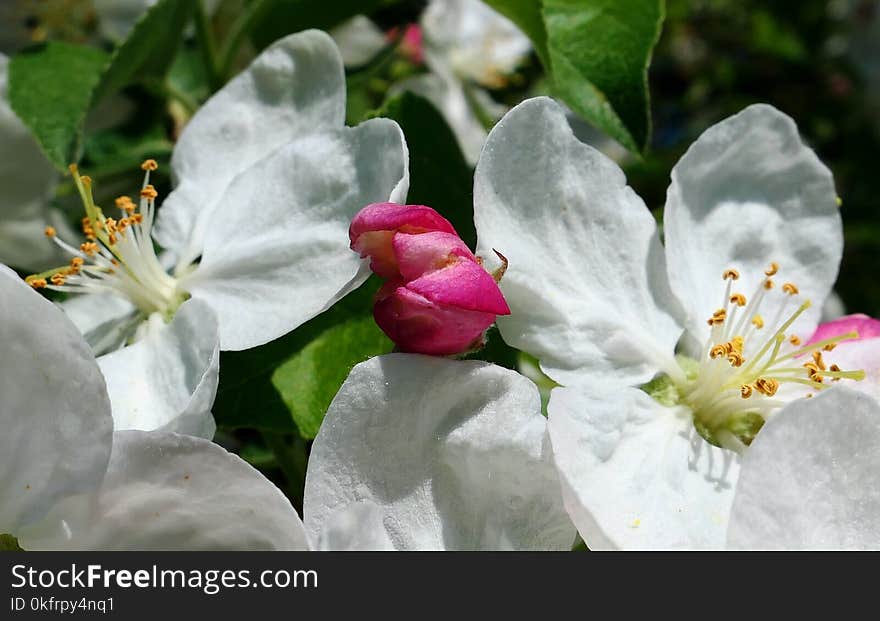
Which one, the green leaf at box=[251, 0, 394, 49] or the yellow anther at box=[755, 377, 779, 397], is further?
the green leaf at box=[251, 0, 394, 49]

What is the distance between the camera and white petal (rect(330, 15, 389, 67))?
149 cm

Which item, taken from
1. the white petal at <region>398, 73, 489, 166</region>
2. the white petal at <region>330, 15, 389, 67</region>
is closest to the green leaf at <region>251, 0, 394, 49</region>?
the white petal at <region>330, 15, 389, 67</region>

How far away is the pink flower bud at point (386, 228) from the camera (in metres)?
0.76

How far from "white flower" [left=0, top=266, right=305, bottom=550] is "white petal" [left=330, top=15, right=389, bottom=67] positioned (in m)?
0.86

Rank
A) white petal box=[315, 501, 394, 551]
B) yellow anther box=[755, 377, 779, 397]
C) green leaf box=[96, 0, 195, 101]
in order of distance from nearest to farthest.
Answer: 1. white petal box=[315, 501, 394, 551]
2. yellow anther box=[755, 377, 779, 397]
3. green leaf box=[96, 0, 195, 101]

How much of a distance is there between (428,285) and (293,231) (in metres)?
0.22

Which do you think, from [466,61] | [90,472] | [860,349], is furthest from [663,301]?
[466,61]

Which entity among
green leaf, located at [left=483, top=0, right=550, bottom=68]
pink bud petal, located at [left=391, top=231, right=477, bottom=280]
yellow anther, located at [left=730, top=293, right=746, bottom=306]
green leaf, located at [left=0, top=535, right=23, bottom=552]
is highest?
green leaf, located at [left=483, top=0, right=550, bottom=68]

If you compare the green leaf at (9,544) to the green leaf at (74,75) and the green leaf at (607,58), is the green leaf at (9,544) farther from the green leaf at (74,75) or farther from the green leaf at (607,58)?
the green leaf at (607,58)

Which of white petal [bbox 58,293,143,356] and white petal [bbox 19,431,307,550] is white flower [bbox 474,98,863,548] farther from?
white petal [bbox 58,293,143,356]

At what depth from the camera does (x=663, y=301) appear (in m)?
0.96

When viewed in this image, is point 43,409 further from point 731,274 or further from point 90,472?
point 731,274

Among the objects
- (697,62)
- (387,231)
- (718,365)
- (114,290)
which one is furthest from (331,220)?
(697,62)

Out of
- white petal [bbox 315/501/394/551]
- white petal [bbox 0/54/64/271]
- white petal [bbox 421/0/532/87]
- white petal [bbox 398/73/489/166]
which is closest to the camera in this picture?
white petal [bbox 315/501/394/551]
